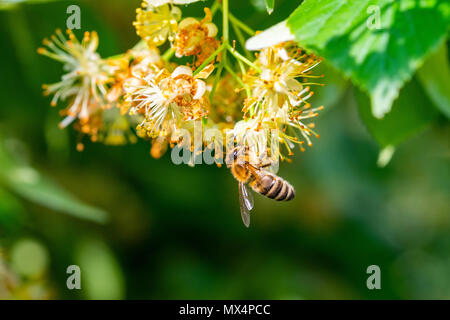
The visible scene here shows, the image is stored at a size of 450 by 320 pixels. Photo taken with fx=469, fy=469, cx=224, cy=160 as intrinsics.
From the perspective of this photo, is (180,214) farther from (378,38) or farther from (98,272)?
(378,38)

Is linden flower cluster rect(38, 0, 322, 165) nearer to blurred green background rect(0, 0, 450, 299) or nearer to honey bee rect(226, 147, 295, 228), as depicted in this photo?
honey bee rect(226, 147, 295, 228)

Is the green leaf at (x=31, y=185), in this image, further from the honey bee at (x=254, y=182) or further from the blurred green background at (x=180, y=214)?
the honey bee at (x=254, y=182)

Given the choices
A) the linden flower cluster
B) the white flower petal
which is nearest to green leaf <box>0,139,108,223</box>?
the linden flower cluster

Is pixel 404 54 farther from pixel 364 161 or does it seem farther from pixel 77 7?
pixel 364 161

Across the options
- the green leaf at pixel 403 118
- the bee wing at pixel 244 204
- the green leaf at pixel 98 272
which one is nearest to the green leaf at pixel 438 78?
the green leaf at pixel 403 118

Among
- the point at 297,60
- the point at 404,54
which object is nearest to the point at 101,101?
the point at 297,60

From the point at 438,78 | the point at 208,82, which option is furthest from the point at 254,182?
the point at 438,78
